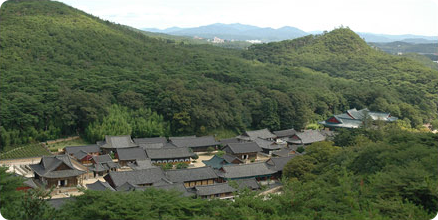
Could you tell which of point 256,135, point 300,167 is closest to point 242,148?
point 256,135

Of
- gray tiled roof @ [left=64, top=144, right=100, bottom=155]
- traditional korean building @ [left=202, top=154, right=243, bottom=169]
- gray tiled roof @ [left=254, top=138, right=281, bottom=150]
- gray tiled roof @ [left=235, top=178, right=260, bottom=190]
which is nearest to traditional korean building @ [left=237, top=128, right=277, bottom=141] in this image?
gray tiled roof @ [left=254, top=138, right=281, bottom=150]

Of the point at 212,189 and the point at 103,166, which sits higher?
the point at 212,189

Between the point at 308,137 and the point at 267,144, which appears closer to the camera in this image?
the point at 267,144

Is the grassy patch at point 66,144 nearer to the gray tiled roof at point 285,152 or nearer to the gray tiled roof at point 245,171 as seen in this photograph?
the gray tiled roof at point 245,171

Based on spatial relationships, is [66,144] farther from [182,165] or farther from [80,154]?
[182,165]

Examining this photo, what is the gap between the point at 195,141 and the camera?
91.1 ft

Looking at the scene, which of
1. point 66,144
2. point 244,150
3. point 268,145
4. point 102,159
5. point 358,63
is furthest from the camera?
point 358,63

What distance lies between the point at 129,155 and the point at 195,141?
17.6ft

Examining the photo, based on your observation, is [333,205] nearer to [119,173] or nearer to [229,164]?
[119,173]

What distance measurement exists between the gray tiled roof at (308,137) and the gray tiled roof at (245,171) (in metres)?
7.94

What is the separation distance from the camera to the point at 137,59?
143 ft

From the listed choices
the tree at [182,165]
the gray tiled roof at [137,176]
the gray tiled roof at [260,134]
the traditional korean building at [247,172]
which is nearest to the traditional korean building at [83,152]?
the gray tiled roof at [137,176]

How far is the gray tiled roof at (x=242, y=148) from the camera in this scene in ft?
85.5

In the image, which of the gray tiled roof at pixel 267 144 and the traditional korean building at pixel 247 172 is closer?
the traditional korean building at pixel 247 172
